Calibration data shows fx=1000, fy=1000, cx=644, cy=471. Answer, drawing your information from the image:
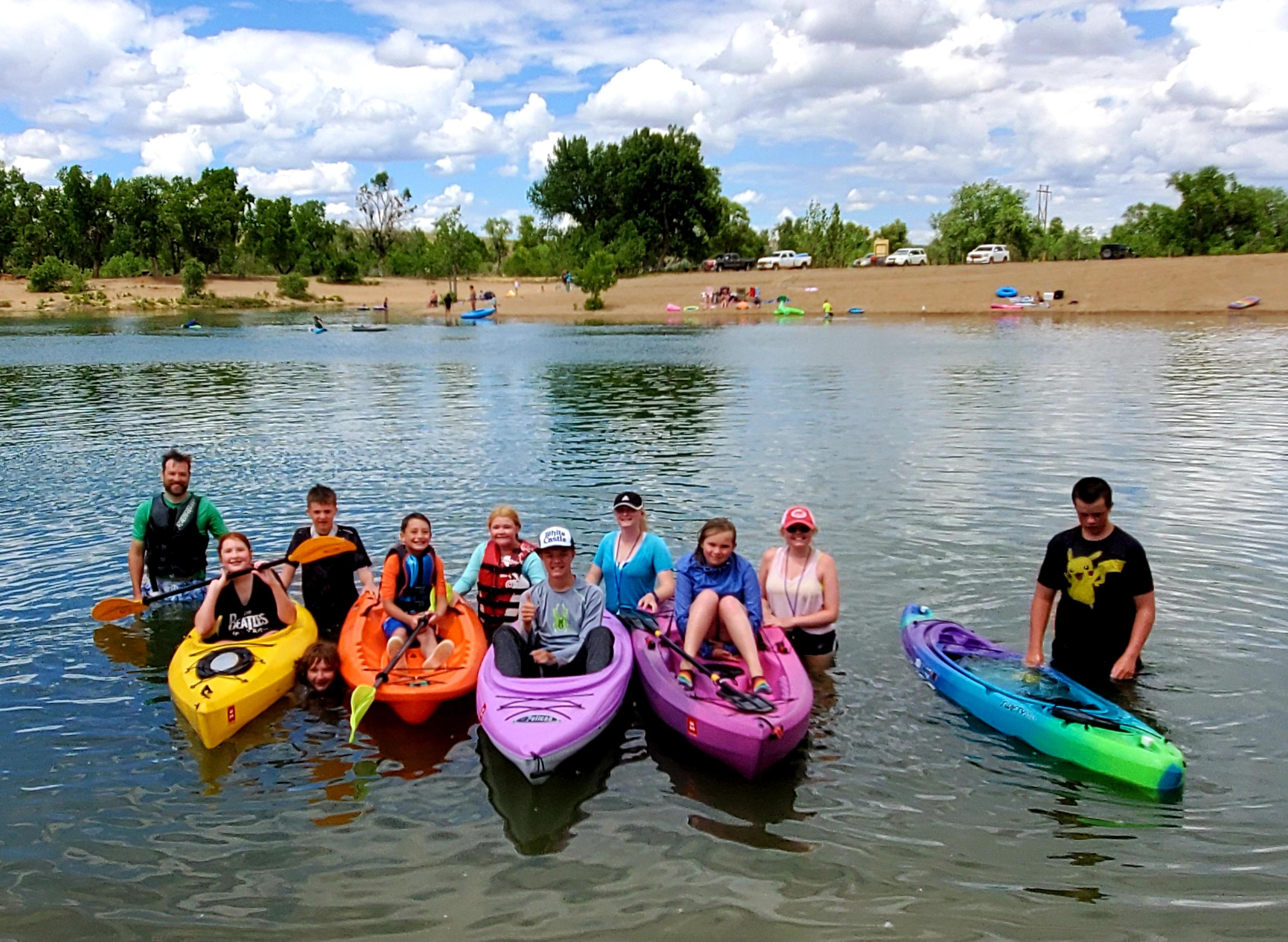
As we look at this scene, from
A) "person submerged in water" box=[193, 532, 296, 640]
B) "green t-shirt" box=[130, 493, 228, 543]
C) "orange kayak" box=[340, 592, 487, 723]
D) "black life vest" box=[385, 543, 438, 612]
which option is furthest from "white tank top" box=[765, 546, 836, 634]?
"green t-shirt" box=[130, 493, 228, 543]

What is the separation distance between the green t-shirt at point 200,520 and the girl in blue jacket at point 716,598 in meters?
4.29

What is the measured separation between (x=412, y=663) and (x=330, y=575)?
1420mm

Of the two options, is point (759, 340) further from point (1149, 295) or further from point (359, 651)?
point (359, 651)

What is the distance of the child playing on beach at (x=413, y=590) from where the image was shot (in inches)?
298

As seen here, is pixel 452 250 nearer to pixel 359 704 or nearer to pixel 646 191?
pixel 646 191

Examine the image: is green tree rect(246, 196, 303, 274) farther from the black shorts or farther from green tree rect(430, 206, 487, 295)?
the black shorts

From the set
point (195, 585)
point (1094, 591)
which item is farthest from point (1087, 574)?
point (195, 585)

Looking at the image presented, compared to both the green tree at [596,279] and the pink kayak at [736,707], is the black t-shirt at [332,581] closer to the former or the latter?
the pink kayak at [736,707]

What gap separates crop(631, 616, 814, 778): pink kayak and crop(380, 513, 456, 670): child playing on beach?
5.39 ft

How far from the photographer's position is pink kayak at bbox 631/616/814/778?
6.00m

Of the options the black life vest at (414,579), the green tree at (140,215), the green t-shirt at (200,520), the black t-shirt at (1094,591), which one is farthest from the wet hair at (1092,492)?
the green tree at (140,215)

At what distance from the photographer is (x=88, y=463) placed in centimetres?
1576

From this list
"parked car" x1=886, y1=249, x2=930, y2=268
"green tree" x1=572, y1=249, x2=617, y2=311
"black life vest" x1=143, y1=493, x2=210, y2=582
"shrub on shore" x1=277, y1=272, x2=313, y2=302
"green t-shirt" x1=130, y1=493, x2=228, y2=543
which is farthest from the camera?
"shrub on shore" x1=277, y1=272, x2=313, y2=302

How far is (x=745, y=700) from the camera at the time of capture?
625 centimetres
